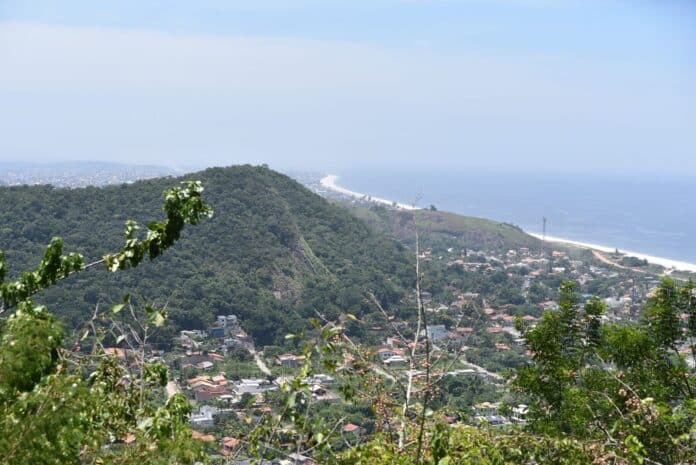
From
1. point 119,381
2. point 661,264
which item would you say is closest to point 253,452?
point 119,381

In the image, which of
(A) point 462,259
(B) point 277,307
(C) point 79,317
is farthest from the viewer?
(A) point 462,259

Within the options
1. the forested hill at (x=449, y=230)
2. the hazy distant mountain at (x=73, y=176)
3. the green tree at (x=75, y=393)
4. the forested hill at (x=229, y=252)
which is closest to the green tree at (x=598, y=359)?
the green tree at (x=75, y=393)

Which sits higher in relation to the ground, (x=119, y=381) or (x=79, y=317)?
(x=119, y=381)

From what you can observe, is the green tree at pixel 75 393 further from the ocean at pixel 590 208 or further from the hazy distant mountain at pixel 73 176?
the hazy distant mountain at pixel 73 176

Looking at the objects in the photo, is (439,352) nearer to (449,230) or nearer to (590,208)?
(449,230)

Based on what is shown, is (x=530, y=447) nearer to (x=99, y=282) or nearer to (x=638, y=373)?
(x=638, y=373)

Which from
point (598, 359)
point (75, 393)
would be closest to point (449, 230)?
point (598, 359)
